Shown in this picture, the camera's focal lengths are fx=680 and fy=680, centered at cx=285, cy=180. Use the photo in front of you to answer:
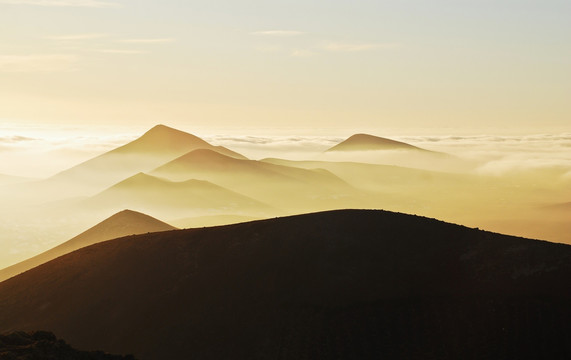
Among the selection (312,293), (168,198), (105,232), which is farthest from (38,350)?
(168,198)

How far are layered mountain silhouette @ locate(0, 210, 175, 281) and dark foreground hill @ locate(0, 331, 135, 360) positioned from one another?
57755 mm

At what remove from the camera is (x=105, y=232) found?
9956 centimetres

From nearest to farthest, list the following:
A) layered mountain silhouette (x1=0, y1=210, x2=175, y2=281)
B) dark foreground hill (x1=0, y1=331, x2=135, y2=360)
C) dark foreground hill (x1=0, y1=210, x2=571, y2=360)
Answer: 1. dark foreground hill (x1=0, y1=331, x2=135, y2=360)
2. dark foreground hill (x1=0, y1=210, x2=571, y2=360)
3. layered mountain silhouette (x1=0, y1=210, x2=175, y2=281)

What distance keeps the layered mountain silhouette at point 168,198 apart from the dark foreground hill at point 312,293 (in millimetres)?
128242

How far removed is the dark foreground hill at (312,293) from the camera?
138ft

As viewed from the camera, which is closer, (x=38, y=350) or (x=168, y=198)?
(x=38, y=350)

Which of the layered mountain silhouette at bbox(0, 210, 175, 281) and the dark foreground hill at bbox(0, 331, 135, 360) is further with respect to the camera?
the layered mountain silhouette at bbox(0, 210, 175, 281)

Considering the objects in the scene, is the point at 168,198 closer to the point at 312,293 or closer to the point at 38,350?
the point at 312,293

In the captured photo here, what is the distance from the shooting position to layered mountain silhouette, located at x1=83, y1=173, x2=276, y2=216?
187125 millimetres

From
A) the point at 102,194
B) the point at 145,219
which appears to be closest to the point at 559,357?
the point at 145,219

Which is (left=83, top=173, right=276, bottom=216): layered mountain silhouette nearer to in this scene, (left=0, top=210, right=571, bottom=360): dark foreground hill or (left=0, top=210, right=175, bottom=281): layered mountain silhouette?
(left=0, top=210, right=175, bottom=281): layered mountain silhouette

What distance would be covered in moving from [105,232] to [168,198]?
91954 mm

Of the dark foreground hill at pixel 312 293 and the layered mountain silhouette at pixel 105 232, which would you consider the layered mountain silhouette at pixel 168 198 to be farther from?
the dark foreground hill at pixel 312 293

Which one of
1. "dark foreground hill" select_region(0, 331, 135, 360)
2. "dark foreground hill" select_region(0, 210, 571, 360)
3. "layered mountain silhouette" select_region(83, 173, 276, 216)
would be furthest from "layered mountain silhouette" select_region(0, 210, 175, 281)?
"layered mountain silhouette" select_region(83, 173, 276, 216)
